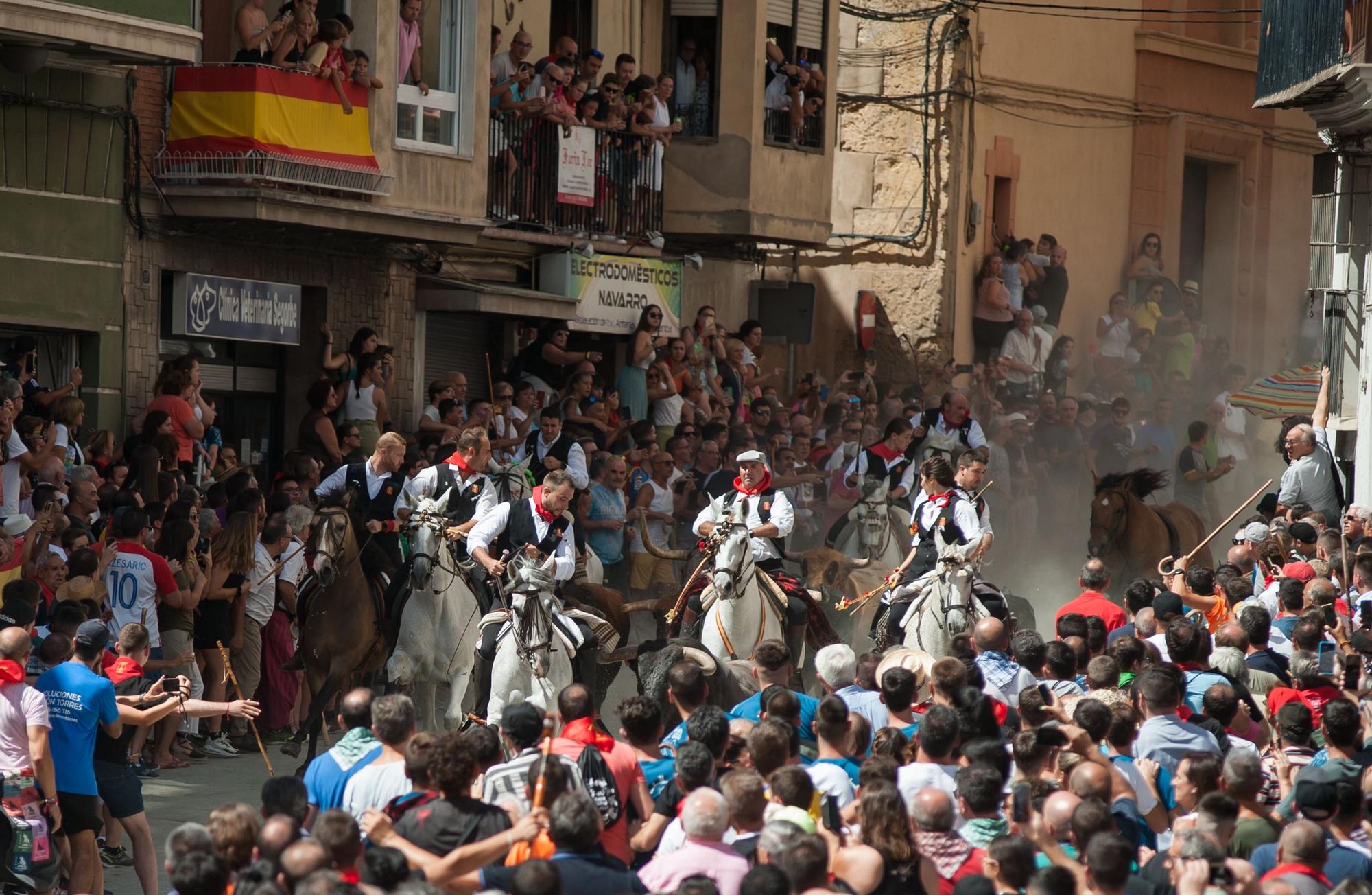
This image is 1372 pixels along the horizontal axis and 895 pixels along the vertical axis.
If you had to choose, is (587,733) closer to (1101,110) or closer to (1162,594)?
(1162,594)

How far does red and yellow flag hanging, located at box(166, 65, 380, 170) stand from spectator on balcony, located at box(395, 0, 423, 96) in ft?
4.90

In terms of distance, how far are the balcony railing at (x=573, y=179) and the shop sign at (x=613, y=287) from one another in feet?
1.11

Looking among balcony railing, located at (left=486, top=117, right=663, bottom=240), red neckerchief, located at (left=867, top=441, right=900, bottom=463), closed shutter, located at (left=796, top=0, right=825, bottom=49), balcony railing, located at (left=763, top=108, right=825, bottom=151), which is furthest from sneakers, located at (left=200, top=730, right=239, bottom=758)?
closed shutter, located at (left=796, top=0, right=825, bottom=49)

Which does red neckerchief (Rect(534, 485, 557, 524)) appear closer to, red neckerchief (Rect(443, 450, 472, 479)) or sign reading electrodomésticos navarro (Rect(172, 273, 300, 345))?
red neckerchief (Rect(443, 450, 472, 479))

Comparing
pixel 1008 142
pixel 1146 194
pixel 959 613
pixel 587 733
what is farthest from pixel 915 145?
pixel 587 733

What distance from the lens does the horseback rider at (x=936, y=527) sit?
45.6ft

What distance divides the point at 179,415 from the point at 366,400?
2.42m

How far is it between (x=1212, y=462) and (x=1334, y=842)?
17795mm

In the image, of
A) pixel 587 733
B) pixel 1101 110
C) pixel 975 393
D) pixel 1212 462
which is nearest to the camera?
pixel 587 733

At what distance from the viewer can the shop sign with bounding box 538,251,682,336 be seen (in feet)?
72.9

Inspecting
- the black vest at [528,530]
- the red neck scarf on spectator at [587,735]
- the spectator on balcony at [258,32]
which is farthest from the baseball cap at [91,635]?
the spectator on balcony at [258,32]

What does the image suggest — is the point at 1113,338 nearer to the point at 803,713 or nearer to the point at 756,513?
the point at 756,513

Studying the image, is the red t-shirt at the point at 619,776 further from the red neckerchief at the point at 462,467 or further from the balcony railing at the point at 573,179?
the balcony railing at the point at 573,179

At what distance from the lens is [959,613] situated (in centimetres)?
1345
